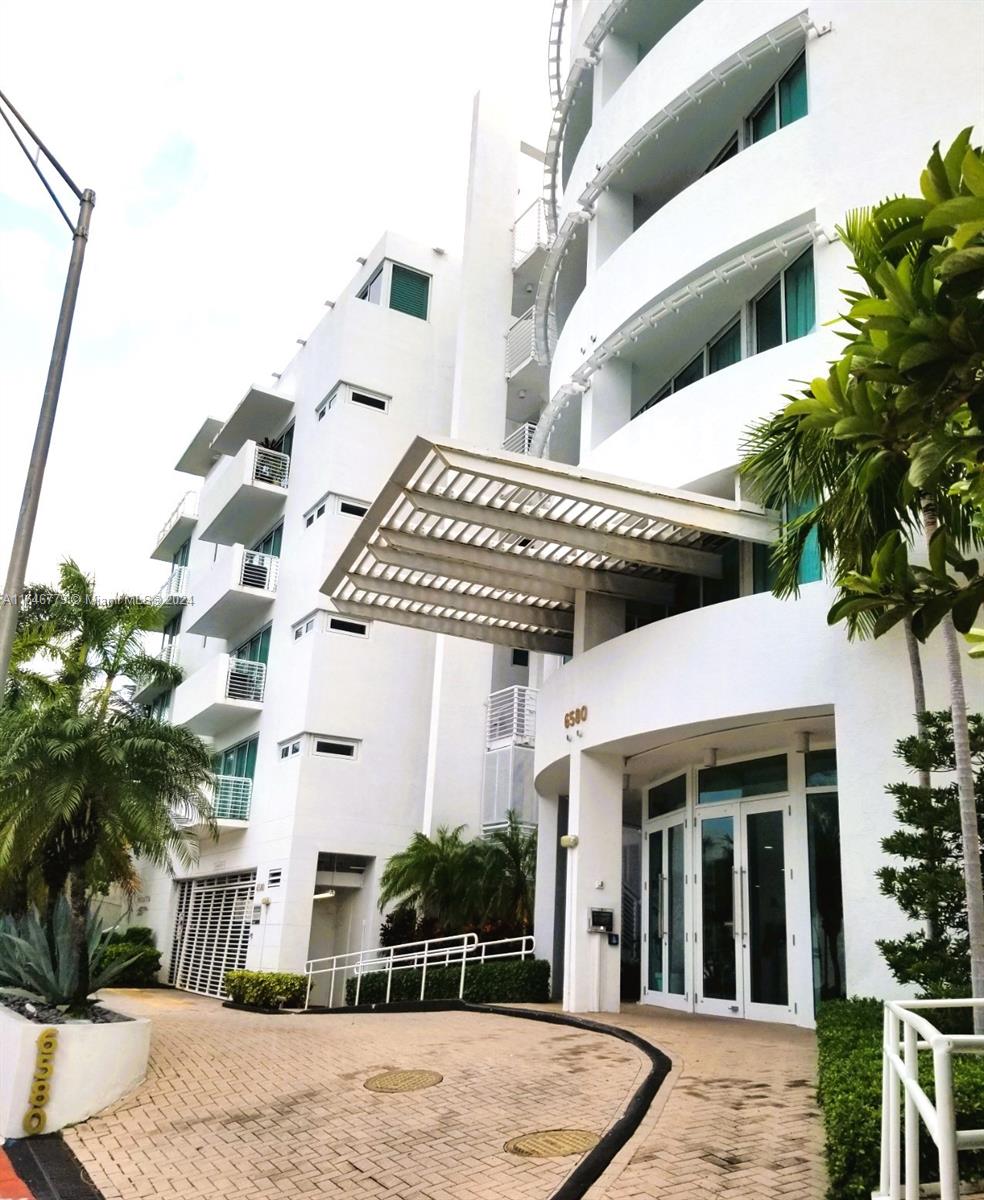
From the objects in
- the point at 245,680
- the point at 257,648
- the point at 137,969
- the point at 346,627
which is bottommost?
the point at 137,969

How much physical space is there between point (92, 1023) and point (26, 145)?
25.3ft

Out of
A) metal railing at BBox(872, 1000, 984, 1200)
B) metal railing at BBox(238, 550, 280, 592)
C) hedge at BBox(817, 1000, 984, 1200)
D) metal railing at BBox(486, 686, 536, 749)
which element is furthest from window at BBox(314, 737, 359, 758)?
metal railing at BBox(872, 1000, 984, 1200)

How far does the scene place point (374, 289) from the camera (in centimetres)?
2936

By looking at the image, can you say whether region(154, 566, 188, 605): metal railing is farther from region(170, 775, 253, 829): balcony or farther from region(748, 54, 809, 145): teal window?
region(748, 54, 809, 145): teal window

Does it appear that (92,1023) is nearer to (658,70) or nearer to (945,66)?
(945,66)

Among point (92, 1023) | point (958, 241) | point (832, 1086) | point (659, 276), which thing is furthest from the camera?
point (659, 276)

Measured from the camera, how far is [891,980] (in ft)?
34.2

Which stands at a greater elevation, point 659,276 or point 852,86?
point 852,86

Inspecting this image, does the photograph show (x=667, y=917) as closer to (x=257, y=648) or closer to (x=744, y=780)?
(x=744, y=780)

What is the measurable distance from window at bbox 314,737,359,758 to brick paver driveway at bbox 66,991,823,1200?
1199 centimetres

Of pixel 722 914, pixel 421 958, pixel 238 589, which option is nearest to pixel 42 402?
pixel 722 914

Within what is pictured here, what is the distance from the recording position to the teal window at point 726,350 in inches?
620

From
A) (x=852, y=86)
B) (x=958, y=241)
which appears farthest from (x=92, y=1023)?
(x=852, y=86)

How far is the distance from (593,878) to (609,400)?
24.9 ft
